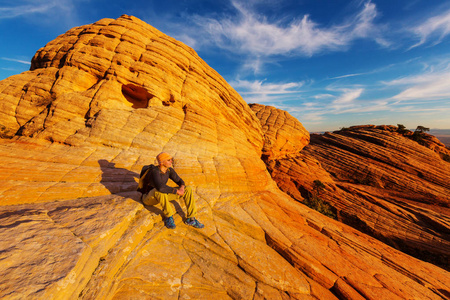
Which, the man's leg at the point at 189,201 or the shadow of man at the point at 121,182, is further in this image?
the shadow of man at the point at 121,182

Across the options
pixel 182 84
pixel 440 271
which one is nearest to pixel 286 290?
pixel 440 271

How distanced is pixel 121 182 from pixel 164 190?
378cm

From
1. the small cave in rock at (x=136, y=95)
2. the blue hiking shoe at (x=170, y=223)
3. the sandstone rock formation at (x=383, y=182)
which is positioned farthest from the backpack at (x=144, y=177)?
the sandstone rock formation at (x=383, y=182)

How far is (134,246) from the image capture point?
17.8 ft

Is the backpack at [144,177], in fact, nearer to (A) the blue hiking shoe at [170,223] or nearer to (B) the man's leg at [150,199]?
(B) the man's leg at [150,199]

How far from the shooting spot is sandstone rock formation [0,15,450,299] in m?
4.42

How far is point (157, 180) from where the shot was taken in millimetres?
6117

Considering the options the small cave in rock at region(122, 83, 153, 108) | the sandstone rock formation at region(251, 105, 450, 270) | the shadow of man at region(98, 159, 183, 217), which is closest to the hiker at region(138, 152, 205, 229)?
the shadow of man at region(98, 159, 183, 217)

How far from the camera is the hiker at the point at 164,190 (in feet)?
20.3

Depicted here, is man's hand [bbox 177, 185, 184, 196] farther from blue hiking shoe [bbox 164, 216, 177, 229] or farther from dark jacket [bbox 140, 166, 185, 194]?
blue hiking shoe [bbox 164, 216, 177, 229]

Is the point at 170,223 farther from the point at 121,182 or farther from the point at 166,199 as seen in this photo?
the point at 121,182

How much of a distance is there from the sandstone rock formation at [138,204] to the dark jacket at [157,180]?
83 cm

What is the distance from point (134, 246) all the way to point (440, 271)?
18.0 m

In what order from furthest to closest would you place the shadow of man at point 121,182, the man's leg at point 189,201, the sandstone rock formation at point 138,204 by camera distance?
the shadow of man at point 121,182
the man's leg at point 189,201
the sandstone rock formation at point 138,204
